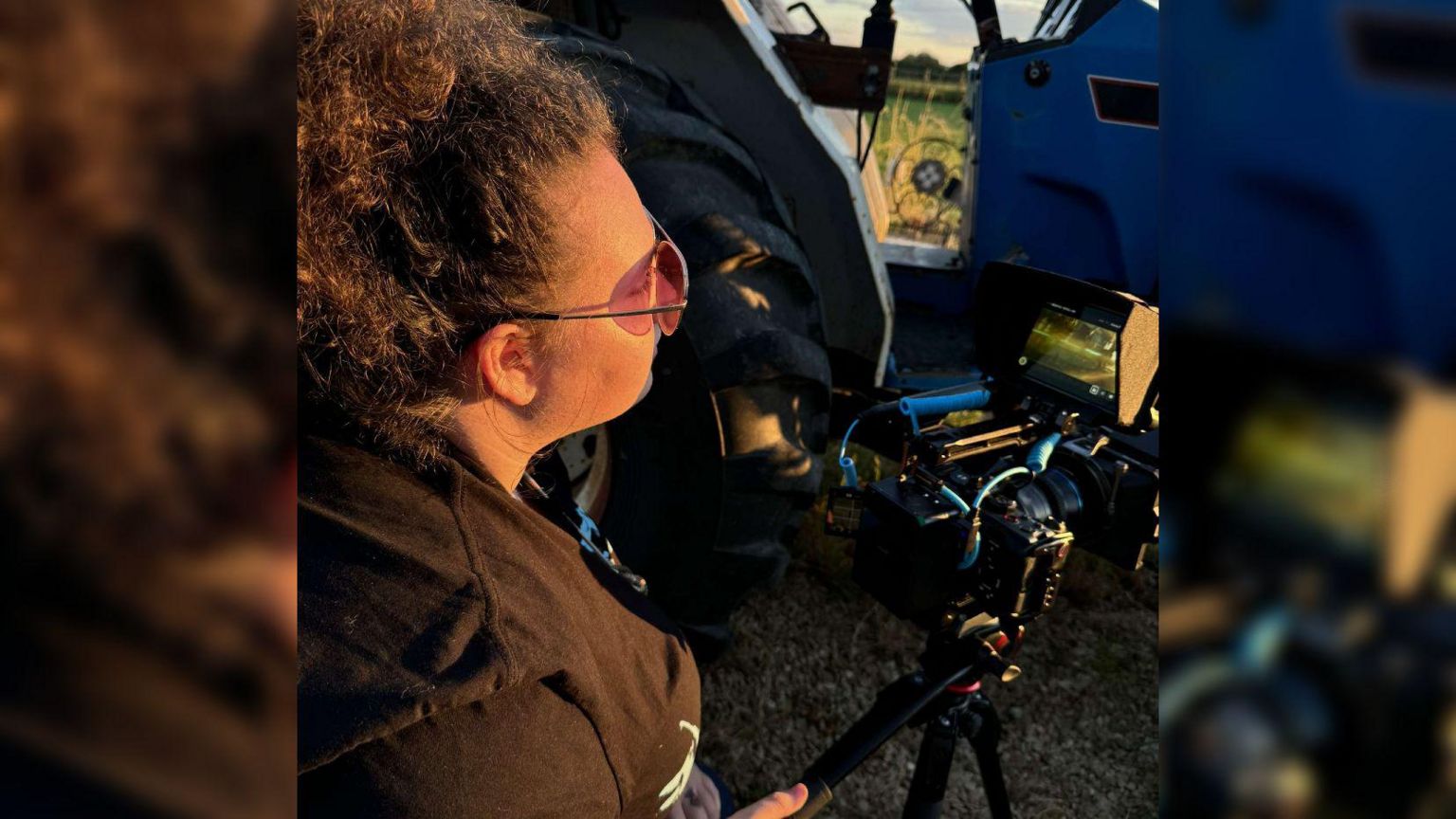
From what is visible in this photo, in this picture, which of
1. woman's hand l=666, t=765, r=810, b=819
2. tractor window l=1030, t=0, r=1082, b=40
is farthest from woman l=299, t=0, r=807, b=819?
tractor window l=1030, t=0, r=1082, b=40

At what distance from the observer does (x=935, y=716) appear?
1.88 metres

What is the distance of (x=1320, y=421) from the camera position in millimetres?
230

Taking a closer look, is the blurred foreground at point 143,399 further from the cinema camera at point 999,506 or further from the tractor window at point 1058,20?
the tractor window at point 1058,20

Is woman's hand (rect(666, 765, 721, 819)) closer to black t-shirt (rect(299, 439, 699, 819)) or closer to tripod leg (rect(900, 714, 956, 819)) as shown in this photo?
black t-shirt (rect(299, 439, 699, 819))

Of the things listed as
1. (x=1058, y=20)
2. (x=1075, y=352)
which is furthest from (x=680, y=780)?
(x=1058, y=20)

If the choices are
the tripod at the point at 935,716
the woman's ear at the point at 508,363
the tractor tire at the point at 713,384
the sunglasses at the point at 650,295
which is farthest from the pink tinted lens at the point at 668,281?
the tractor tire at the point at 713,384

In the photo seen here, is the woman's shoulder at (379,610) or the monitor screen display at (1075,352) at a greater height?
the woman's shoulder at (379,610)

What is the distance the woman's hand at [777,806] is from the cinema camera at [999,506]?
10 cm

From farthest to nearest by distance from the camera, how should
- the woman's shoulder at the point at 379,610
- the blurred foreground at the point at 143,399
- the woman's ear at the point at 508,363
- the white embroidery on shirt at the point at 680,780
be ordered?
the white embroidery on shirt at the point at 680,780 < the woman's ear at the point at 508,363 < the woman's shoulder at the point at 379,610 < the blurred foreground at the point at 143,399

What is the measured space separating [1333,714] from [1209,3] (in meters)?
0.17

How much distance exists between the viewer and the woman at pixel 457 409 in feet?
2.90

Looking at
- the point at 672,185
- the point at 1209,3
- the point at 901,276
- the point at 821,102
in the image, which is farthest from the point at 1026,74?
the point at 1209,3

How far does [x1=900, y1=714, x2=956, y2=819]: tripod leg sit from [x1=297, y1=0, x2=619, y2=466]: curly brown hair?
1158 millimetres

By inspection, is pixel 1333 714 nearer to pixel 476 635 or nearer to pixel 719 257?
pixel 476 635
